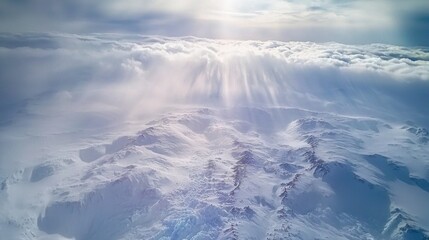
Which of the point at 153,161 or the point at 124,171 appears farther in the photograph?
the point at 153,161

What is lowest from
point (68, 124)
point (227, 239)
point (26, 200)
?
point (68, 124)

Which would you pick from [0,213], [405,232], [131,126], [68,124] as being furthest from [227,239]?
[68,124]

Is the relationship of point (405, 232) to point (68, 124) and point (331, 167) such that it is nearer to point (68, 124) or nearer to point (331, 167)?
point (331, 167)

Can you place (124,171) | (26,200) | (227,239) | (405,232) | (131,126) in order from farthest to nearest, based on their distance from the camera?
1. (131,126)
2. (124,171)
3. (26,200)
4. (405,232)
5. (227,239)

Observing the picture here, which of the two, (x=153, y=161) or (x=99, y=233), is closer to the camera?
(x=99, y=233)

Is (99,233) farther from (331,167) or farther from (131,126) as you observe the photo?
(131,126)

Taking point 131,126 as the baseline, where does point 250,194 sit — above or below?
above

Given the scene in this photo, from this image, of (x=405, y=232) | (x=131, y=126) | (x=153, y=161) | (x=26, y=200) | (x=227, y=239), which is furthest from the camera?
(x=131, y=126)

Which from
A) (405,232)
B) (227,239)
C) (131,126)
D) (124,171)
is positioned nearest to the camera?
(227,239)

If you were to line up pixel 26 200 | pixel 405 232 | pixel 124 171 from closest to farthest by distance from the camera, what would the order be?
pixel 405 232, pixel 26 200, pixel 124 171

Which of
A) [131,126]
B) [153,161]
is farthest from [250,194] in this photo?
[131,126]
